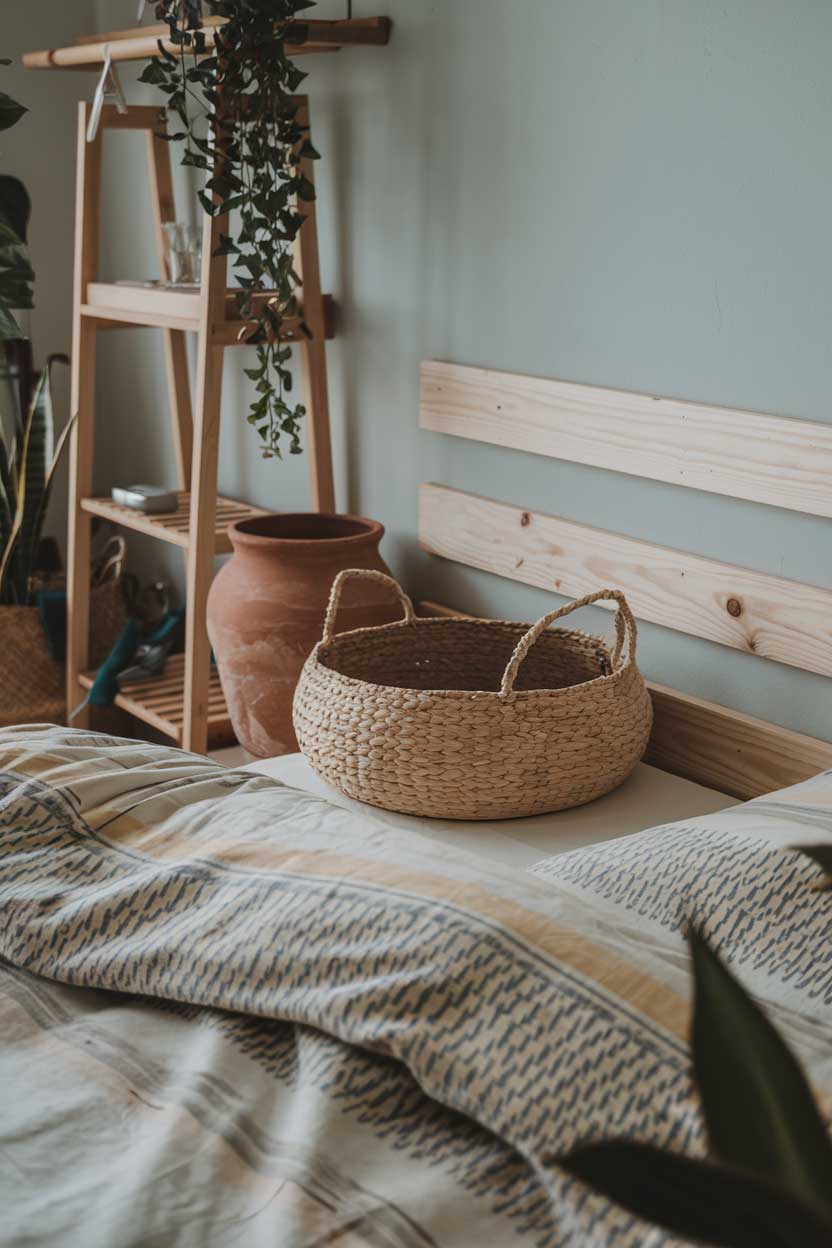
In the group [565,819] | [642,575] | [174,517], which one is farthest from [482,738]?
[174,517]

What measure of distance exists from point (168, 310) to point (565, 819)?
110cm

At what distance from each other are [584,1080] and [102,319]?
198 centimetres

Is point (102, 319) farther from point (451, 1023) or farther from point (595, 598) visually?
point (451, 1023)

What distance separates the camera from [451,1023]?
0.69m

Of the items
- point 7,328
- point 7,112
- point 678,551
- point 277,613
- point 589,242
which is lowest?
point 277,613

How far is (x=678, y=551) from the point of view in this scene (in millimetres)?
1606

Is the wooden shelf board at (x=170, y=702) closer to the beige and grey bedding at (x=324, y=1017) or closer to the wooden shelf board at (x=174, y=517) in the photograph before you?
the wooden shelf board at (x=174, y=517)

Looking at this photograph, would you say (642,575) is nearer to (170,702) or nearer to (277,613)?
(277,613)

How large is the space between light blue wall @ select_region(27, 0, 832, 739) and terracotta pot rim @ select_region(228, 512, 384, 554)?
10cm

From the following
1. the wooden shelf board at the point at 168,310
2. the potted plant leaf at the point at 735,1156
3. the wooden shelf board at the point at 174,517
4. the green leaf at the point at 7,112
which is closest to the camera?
the potted plant leaf at the point at 735,1156

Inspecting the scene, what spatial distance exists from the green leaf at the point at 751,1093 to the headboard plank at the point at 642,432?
3.61ft

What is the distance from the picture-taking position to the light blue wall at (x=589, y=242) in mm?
1418

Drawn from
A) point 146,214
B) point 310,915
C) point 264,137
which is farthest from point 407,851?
point 146,214

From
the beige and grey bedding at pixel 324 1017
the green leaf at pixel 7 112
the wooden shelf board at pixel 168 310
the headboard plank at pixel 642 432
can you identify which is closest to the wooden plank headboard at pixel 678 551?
the headboard plank at pixel 642 432
